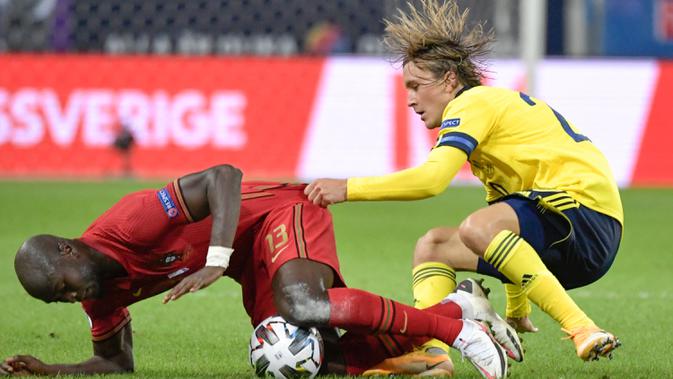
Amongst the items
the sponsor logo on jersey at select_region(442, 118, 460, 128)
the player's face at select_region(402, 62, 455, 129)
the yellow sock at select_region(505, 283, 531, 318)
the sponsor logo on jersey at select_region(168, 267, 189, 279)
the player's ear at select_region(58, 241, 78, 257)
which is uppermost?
the player's face at select_region(402, 62, 455, 129)

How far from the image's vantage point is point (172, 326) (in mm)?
6844

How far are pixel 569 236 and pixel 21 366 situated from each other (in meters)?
2.31

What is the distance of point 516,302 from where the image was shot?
5.84 m

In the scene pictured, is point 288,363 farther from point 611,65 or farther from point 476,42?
point 611,65

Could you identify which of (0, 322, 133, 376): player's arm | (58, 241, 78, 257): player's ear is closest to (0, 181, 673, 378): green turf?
(0, 322, 133, 376): player's arm

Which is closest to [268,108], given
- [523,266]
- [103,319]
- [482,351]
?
[103,319]

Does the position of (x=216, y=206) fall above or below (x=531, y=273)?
above

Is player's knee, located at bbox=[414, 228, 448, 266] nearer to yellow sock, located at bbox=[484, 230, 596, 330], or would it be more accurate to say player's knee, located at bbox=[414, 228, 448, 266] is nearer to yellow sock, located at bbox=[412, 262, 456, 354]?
yellow sock, located at bbox=[412, 262, 456, 354]

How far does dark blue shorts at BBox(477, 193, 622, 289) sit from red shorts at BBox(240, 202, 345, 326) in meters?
0.79

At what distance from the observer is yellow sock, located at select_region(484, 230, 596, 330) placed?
5.07 meters

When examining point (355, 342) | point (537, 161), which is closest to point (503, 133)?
point (537, 161)

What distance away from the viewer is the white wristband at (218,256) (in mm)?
4926

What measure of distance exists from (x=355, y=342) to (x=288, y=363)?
1.45 feet

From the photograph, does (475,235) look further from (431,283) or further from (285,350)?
(285,350)
